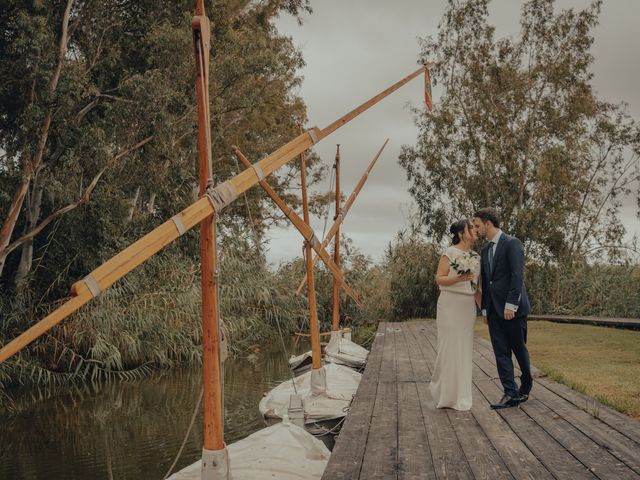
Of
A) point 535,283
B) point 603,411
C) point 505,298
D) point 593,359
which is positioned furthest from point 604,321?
point 505,298

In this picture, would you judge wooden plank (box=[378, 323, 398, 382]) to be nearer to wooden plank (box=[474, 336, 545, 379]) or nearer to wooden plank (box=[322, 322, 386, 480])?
wooden plank (box=[322, 322, 386, 480])

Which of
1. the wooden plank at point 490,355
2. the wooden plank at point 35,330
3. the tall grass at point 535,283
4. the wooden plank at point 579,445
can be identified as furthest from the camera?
the tall grass at point 535,283

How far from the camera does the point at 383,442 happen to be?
5289mm

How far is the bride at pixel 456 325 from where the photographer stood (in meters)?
6.39

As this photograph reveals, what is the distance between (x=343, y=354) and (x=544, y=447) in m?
7.98

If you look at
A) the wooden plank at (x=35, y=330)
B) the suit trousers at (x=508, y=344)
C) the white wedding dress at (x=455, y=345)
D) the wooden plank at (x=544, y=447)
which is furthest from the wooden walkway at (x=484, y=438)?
the wooden plank at (x=35, y=330)

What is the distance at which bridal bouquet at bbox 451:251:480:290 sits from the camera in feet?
20.8

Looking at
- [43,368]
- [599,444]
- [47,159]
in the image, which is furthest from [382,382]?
[47,159]

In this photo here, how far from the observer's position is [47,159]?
14.9m

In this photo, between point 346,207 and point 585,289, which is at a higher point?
point 346,207

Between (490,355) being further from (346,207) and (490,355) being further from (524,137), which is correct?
(524,137)

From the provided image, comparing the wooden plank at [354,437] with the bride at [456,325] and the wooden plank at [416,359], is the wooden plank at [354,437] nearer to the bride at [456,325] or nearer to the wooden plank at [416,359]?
the wooden plank at [416,359]

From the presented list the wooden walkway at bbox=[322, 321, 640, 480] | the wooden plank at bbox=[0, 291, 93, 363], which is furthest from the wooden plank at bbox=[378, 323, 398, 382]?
the wooden plank at bbox=[0, 291, 93, 363]

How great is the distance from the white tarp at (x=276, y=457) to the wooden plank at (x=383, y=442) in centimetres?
57
